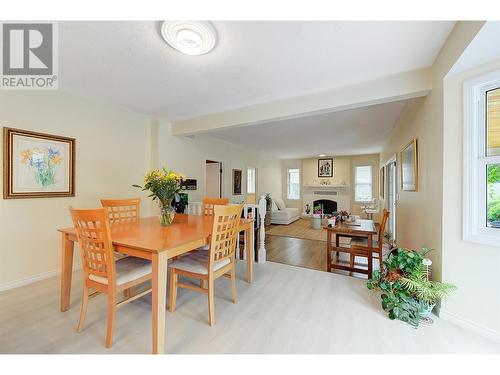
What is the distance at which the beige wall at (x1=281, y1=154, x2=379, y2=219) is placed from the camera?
7.63 meters

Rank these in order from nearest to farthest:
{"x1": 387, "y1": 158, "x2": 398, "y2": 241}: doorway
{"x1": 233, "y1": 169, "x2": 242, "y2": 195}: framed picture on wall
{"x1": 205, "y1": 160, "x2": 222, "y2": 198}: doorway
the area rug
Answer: {"x1": 387, "y1": 158, "x2": 398, "y2": 241}: doorway < the area rug < {"x1": 205, "y1": 160, "x2": 222, "y2": 198}: doorway < {"x1": 233, "y1": 169, "x2": 242, "y2": 195}: framed picture on wall

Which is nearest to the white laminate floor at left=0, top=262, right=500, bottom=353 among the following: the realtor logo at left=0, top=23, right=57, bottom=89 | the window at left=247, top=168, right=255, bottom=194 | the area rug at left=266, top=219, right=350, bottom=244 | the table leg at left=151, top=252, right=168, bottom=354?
the table leg at left=151, top=252, right=168, bottom=354

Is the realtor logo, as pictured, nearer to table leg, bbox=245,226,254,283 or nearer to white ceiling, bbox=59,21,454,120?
white ceiling, bbox=59,21,454,120

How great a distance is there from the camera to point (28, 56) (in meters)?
1.87

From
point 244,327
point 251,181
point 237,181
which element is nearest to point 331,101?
point 244,327

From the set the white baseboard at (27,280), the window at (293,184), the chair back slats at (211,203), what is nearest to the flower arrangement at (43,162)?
the white baseboard at (27,280)

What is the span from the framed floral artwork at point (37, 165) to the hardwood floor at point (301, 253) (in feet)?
10.4

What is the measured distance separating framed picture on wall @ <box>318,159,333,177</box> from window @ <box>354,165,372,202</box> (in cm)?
91

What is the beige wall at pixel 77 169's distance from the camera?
7.41 ft

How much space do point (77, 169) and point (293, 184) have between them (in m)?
7.81

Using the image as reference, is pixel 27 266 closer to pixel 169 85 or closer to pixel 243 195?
pixel 169 85

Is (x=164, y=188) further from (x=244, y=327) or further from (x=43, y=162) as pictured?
(x=43, y=162)
